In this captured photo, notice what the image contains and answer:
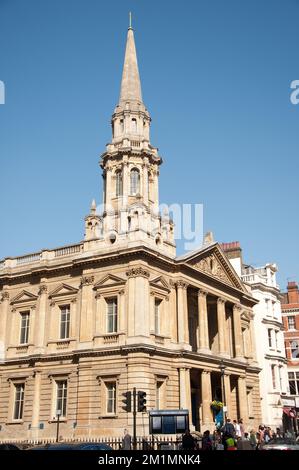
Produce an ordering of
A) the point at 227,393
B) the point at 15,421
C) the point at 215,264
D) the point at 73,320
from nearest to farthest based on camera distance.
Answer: the point at 15,421 < the point at 73,320 < the point at 227,393 < the point at 215,264

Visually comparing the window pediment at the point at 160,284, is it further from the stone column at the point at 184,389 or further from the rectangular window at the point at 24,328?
the rectangular window at the point at 24,328

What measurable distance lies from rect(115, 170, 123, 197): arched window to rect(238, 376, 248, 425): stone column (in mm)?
20439

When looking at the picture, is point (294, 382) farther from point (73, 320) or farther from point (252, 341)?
point (73, 320)

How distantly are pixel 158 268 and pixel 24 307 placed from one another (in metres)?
12.4

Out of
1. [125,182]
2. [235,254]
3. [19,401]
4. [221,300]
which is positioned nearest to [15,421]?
[19,401]

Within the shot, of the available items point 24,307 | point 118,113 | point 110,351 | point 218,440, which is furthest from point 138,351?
point 118,113

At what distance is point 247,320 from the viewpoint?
54.6 meters

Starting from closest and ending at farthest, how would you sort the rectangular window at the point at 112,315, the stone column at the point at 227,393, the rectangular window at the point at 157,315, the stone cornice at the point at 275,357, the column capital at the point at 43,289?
1. the rectangular window at the point at 112,315
2. the rectangular window at the point at 157,315
3. the column capital at the point at 43,289
4. the stone column at the point at 227,393
5. the stone cornice at the point at 275,357

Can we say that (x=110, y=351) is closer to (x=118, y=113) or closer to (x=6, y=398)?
(x=6, y=398)

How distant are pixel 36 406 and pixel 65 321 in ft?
22.3

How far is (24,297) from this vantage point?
146ft

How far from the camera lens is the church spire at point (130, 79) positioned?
51.1 meters

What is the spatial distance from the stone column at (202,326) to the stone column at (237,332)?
692cm

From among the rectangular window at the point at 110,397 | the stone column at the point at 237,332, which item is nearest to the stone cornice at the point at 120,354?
the rectangular window at the point at 110,397
